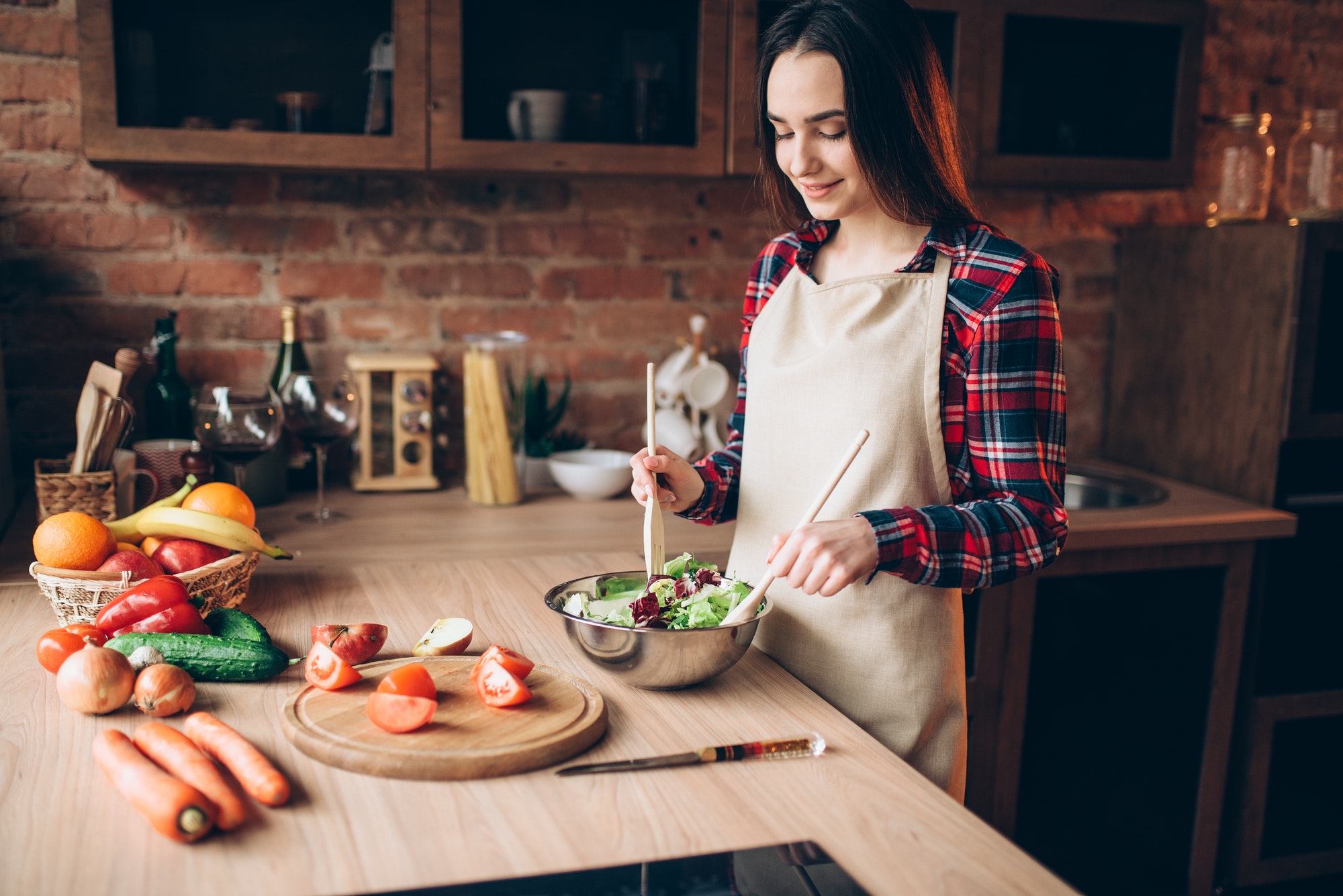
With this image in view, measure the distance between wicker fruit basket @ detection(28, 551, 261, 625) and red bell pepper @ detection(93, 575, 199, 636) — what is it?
1.5 inches

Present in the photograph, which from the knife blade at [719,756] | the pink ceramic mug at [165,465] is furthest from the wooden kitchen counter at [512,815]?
the pink ceramic mug at [165,465]

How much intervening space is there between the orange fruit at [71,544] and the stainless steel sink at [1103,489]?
1.88 meters

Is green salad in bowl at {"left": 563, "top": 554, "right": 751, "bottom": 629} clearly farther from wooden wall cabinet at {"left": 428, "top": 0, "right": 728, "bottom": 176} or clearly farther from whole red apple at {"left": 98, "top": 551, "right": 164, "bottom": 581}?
wooden wall cabinet at {"left": 428, "top": 0, "right": 728, "bottom": 176}

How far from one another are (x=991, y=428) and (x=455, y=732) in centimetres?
67

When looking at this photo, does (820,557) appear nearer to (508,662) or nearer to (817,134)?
(508,662)

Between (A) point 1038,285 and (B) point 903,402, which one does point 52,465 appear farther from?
(A) point 1038,285

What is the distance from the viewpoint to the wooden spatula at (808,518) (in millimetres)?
1042

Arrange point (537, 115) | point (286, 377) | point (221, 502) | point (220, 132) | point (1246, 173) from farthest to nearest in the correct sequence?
point (1246, 173)
point (286, 377)
point (537, 115)
point (220, 132)
point (221, 502)

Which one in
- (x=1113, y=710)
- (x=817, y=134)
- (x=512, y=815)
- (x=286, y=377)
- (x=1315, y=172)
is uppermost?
(x=1315, y=172)

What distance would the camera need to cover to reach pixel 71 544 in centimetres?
121

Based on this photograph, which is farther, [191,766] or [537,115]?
[537,115]

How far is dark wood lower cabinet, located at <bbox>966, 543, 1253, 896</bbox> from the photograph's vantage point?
6.60ft

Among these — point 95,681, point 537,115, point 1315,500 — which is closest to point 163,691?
point 95,681

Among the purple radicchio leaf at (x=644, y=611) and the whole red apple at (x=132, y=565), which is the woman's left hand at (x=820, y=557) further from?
the whole red apple at (x=132, y=565)
